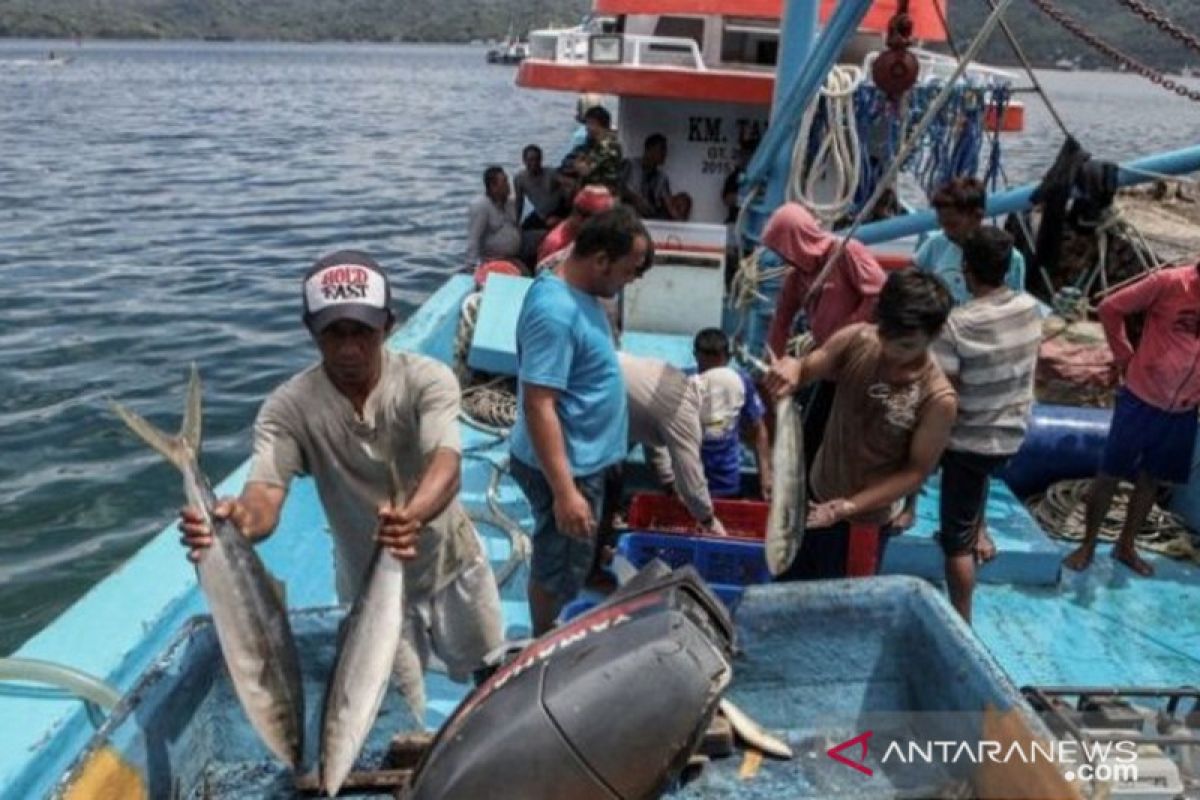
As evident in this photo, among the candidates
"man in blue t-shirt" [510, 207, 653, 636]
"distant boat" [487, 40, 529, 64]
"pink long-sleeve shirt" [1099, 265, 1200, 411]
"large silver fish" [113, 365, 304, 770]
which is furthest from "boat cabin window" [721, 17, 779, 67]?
"distant boat" [487, 40, 529, 64]

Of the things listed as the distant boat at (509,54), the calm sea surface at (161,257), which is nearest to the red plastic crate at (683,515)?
the calm sea surface at (161,257)

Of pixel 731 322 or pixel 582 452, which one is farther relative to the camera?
pixel 731 322

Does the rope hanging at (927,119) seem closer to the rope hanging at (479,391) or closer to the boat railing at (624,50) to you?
the rope hanging at (479,391)

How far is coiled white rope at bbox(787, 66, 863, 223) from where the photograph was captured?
6.95 metres

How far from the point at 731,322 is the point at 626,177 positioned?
2.26 meters

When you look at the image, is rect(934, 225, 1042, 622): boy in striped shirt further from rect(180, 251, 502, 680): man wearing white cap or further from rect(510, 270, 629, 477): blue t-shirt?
rect(180, 251, 502, 680): man wearing white cap

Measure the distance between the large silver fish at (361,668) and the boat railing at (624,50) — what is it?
6.93 m

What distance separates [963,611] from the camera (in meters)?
4.24

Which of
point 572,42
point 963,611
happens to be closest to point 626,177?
point 572,42

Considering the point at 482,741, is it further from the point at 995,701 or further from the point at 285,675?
the point at 995,701

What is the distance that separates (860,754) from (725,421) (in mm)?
2114

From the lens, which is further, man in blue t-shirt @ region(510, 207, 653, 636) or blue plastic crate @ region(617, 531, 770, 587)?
blue plastic crate @ region(617, 531, 770, 587)

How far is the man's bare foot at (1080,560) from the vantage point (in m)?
5.17

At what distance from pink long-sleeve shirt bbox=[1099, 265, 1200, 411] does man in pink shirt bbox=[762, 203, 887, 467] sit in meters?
1.25
